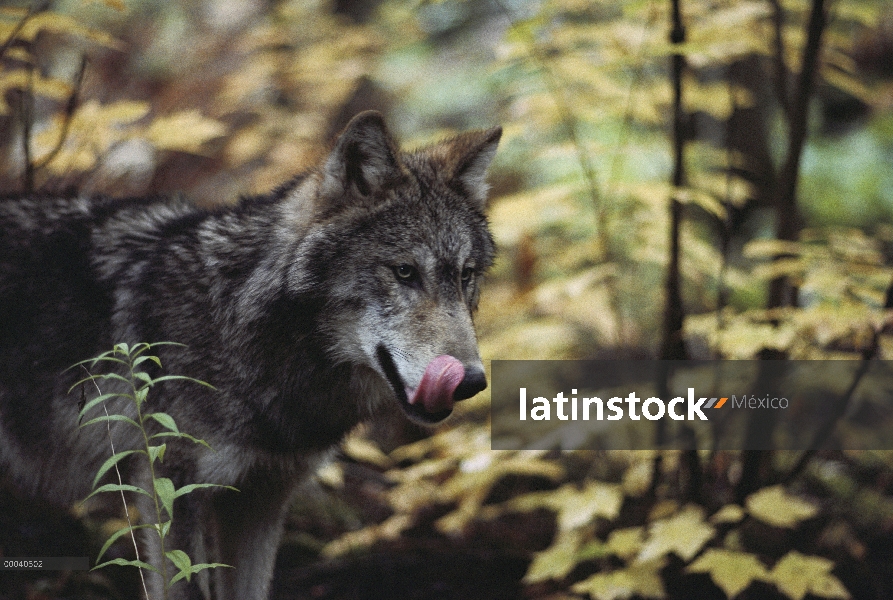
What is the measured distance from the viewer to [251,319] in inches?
111

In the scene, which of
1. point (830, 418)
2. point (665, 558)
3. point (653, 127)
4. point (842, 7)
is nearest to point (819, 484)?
point (830, 418)

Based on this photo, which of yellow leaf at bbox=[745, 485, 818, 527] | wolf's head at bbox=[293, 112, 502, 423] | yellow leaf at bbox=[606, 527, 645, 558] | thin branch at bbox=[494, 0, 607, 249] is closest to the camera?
wolf's head at bbox=[293, 112, 502, 423]

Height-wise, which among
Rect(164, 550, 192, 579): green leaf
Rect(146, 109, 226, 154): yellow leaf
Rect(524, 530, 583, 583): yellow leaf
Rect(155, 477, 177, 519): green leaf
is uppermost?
Rect(146, 109, 226, 154): yellow leaf

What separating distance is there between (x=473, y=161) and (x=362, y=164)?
0.55 metres

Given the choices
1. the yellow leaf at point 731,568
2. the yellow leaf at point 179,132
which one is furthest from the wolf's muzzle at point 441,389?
the yellow leaf at point 179,132

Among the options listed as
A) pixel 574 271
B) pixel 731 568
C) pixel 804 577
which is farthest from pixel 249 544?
pixel 574 271

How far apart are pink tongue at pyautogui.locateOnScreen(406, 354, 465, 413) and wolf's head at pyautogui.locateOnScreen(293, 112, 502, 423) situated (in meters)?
0.01

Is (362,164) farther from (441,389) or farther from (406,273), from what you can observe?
(441,389)

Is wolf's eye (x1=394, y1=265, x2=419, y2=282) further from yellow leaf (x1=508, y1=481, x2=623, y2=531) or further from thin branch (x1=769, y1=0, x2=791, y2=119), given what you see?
thin branch (x1=769, y1=0, x2=791, y2=119)

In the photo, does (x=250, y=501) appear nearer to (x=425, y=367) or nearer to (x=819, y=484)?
(x=425, y=367)

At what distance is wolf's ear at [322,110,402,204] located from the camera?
9.21ft

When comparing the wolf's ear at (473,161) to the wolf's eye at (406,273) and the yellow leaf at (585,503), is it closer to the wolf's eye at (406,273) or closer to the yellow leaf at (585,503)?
the wolf's eye at (406,273)

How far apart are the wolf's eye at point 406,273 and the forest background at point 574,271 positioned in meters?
1.50

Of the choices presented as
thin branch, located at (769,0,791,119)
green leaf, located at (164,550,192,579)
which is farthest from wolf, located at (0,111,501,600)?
thin branch, located at (769,0,791,119)
